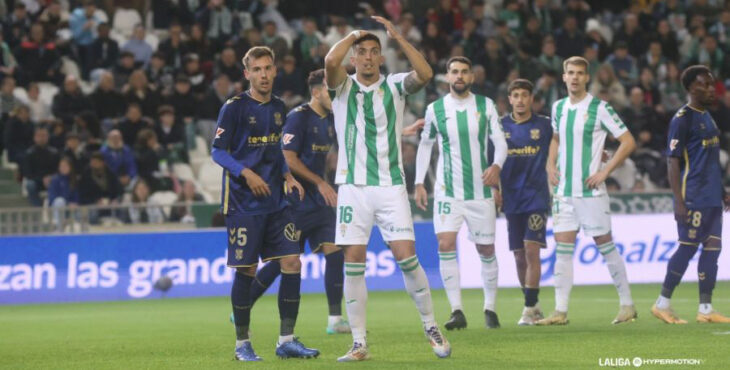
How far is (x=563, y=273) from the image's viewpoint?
1223 cm

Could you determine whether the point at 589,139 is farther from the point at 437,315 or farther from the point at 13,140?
the point at 13,140

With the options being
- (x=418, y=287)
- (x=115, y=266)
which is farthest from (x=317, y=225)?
(x=115, y=266)

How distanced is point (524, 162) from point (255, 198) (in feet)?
13.4

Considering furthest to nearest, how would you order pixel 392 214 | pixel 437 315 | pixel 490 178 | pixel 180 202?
pixel 180 202
pixel 437 315
pixel 490 178
pixel 392 214

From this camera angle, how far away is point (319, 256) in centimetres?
1806

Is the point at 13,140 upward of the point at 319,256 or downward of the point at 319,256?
upward

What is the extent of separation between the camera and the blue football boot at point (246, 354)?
9.45 meters

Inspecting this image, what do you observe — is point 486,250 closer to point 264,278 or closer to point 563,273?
point 563,273

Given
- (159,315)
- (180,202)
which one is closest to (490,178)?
(159,315)

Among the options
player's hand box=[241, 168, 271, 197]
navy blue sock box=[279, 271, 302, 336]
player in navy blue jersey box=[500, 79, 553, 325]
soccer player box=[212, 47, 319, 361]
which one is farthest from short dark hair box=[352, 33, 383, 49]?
player in navy blue jersey box=[500, 79, 553, 325]

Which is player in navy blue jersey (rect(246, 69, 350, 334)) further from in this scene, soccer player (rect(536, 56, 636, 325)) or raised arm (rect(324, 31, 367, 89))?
raised arm (rect(324, 31, 367, 89))

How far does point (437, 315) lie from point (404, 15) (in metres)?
12.3

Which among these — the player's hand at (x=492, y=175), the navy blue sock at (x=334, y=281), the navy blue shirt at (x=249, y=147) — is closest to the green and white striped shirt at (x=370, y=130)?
the navy blue shirt at (x=249, y=147)

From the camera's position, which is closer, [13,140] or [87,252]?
[87,252]
